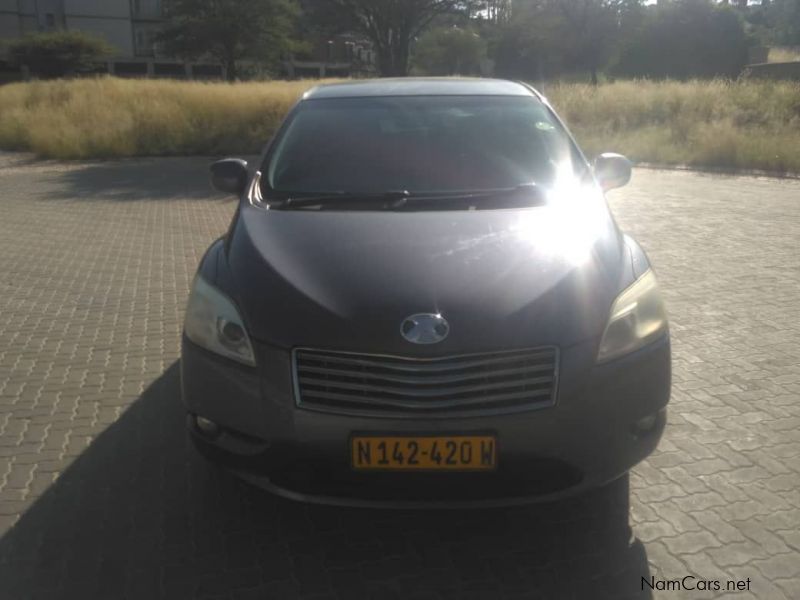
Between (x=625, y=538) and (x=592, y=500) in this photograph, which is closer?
(x=625, y=538)

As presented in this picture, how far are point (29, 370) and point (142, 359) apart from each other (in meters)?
0.68

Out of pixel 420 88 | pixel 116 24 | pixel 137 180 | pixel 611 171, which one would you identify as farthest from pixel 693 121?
pixel 116 24

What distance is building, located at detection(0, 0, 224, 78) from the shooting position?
60.7 meters

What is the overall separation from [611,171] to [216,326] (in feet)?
8.92

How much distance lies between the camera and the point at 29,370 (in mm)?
5176

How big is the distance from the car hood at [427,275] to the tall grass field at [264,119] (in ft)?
47.0

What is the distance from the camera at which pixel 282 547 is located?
3.15 m

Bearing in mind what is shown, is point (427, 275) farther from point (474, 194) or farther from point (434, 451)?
point (474, 194)

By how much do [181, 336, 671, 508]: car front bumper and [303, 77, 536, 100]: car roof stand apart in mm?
2289

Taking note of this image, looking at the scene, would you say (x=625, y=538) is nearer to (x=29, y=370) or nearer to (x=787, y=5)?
(x=29, y=370)

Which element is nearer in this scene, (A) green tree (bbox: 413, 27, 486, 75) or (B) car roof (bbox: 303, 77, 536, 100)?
(B) car roof (bbox: 303, 77, 536, 100)

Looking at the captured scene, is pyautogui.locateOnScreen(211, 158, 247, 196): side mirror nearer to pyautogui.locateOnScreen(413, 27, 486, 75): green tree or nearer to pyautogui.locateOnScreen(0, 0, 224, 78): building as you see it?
pyautogui.locateOnScreen(413, 27, 486, 75): green tree

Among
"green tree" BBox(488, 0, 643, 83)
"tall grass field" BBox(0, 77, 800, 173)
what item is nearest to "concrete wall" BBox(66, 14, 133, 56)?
"green tree" BBox(488, 0, 643, 83)

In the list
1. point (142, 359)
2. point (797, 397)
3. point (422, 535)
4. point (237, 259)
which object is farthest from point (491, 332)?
point (142, 359)
